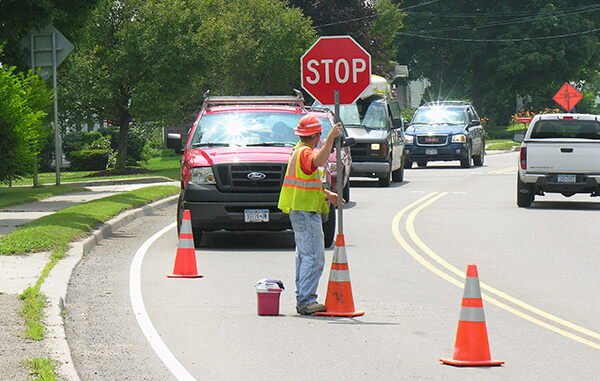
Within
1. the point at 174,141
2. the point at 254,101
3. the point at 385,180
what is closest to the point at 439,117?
the point at 385,180

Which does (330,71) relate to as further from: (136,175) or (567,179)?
(567,179)

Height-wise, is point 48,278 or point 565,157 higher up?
point 565,157

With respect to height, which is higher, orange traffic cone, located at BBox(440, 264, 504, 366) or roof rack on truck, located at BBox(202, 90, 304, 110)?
roof rack on truck, located at BBox(202, 90, 304, 110)

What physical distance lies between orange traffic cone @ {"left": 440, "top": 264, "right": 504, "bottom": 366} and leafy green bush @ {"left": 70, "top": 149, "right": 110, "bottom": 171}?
33247 millimetres

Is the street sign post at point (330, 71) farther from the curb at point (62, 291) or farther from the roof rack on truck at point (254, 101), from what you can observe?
the curb at point (62, 291)

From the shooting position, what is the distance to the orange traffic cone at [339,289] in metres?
8.93

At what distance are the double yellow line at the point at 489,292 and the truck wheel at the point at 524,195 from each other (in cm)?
273

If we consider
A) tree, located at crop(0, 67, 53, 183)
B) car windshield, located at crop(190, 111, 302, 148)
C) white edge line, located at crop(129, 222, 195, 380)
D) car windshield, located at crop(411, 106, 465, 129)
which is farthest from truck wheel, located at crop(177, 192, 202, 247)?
car windshield, located at crop(411, 106, 465, 129)

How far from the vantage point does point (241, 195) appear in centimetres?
1339

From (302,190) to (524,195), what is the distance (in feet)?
37.4

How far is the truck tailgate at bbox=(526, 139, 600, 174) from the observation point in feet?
62.7

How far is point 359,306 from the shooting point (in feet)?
31.3

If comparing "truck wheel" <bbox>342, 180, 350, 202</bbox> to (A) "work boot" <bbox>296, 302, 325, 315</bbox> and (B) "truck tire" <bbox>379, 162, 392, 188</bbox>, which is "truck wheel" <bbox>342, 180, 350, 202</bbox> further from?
(A) "work boot" <bbox>296, 302, 325, 315</bbox>

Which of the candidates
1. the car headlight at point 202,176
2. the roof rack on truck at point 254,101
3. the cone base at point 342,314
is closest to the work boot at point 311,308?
the cone base at point 342,314
